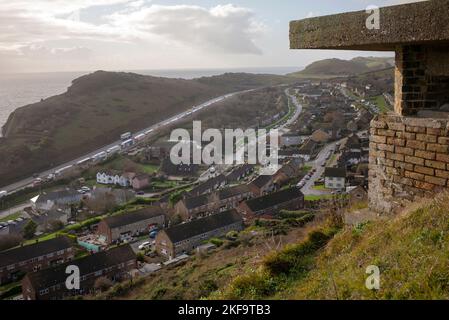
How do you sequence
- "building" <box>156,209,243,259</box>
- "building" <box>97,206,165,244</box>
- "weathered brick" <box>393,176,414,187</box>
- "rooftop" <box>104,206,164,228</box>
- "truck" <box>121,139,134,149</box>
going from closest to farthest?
"weathered brick" <box>393,176,414,187</box> < "building" <box>156,209,243,259</box> < "building" <box>97,206,165,244</box> < "rooftop" <box>104,206,164,228</box> < "truck" <box>121,139,134,149</box>

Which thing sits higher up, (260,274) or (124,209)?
(260,274)

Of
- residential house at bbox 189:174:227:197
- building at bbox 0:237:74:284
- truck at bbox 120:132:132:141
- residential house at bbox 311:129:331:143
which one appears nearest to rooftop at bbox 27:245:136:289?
building at bbox 0:237:74:284

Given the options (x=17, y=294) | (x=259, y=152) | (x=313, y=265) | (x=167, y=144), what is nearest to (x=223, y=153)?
(x=259, y=152)

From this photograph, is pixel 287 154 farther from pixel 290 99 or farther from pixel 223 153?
pixel 290 99

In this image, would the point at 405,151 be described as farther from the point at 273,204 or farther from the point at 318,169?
the point at 318,169

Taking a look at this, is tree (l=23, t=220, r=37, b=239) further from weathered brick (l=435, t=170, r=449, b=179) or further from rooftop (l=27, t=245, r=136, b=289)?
weathered brick (l=435, t=170, r=449, b=179)

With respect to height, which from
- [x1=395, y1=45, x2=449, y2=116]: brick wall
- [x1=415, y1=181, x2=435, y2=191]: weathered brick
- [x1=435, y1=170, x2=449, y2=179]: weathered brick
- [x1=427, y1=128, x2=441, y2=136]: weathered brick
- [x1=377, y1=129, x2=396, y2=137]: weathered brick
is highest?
[x1=395, y1=45, x2=449, y2=116]: brick wall

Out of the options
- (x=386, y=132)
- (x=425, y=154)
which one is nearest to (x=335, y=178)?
(x=386, y=132)
